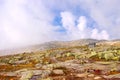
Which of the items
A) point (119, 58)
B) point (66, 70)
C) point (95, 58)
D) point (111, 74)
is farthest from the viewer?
point (95, 58)

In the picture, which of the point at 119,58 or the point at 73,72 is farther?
the point at 119,58

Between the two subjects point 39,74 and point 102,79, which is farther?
point 39,74

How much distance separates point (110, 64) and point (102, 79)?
36.3 ft

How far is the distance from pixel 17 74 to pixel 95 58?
67.3ft

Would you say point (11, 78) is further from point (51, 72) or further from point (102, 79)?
point (102, 79)

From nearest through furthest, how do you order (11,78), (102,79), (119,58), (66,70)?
A: 1. (102,79)
2. (11,78)
3. (66,70)
4. (119,58)

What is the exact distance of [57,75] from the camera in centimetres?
4516

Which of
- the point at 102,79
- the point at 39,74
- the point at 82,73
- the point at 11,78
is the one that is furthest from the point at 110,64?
the point at 11,78

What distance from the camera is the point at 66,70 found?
48.7 meters

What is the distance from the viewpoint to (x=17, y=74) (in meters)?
47.8

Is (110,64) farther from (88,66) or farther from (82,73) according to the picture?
(82,73)

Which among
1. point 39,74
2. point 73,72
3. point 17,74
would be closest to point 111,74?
point 73,72

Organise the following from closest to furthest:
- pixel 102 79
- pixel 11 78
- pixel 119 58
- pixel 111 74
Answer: pixel 102 79 → pixel 111 74 → pixel 11 78 → pixel 119 58

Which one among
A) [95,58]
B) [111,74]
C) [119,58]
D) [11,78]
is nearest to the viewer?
[111,74]
